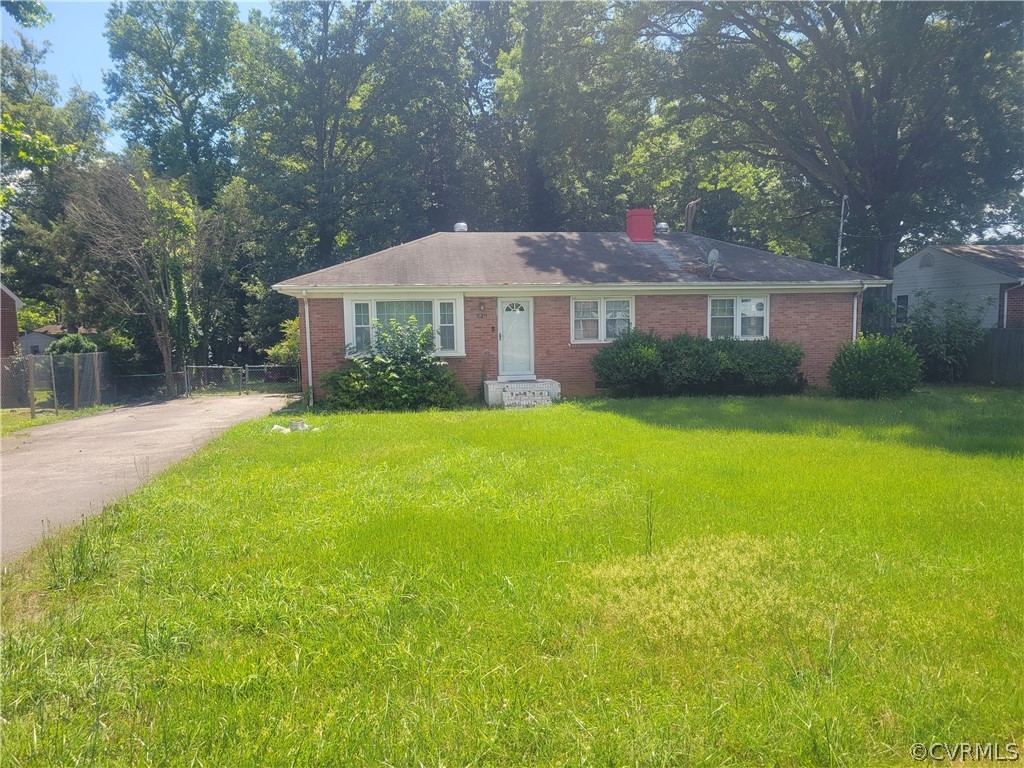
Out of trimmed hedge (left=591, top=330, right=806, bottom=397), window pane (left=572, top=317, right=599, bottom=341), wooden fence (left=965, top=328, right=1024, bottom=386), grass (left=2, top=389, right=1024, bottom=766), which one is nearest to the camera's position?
grass (left=2, top=389, right=1024, bottom=766)

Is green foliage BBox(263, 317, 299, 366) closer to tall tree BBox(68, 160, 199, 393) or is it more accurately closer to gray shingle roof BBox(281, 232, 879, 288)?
tall tree BBox(68, 160, 199, 393)

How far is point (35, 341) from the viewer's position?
3488 centimetres

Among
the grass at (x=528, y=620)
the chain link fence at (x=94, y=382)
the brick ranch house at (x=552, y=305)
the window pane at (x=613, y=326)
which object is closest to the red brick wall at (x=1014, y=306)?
the brick ranch house at (x=552, y=305)

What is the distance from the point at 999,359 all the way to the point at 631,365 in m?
10.9

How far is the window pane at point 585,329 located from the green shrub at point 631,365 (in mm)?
814

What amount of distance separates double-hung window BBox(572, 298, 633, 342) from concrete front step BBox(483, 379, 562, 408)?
193 centimetres

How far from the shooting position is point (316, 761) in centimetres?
269

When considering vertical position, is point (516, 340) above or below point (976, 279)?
below

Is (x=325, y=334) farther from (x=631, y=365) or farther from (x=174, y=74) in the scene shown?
(x=174, y=74)

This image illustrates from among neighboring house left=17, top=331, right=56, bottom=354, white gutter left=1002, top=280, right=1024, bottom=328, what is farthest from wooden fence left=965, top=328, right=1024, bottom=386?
neighboring house left=17, top=331, right=56, bottom=354

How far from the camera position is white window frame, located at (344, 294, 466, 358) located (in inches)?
595

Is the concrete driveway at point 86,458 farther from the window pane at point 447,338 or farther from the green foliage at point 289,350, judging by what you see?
the green foliage at point 289,350

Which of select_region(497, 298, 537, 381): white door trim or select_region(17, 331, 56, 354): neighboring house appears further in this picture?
select_region(17, 331, 56, 354): neighboring house

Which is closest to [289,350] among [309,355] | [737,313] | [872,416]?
[309,355]
